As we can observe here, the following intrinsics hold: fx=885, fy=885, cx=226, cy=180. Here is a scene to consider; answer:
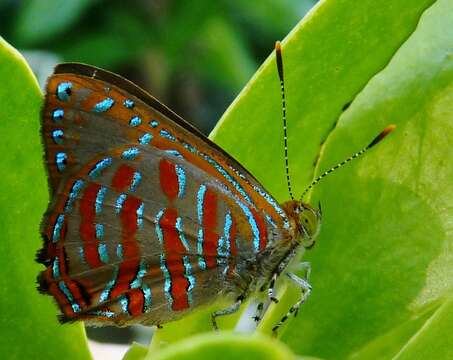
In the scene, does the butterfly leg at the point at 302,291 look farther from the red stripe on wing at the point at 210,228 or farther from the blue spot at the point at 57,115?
the blue spot at the point at 57,115

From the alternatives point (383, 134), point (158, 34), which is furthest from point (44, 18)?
point (383, 134)

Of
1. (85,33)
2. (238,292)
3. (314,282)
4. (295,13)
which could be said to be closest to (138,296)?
(238,292)

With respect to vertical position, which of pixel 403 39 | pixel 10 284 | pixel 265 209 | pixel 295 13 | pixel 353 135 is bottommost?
pixel 10 284

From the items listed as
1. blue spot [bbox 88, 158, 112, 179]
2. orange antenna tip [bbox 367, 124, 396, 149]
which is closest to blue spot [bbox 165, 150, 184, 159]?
blue spot [bbox 88, 158, 112, 179]

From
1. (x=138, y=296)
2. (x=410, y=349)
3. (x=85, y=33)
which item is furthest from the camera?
(x=85, y=33)

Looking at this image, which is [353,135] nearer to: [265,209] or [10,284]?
[265,209]

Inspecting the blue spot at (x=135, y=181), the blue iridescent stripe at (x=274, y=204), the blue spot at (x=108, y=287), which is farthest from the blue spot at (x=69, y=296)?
the blue iridescent stripe at (x=274, y=204)
